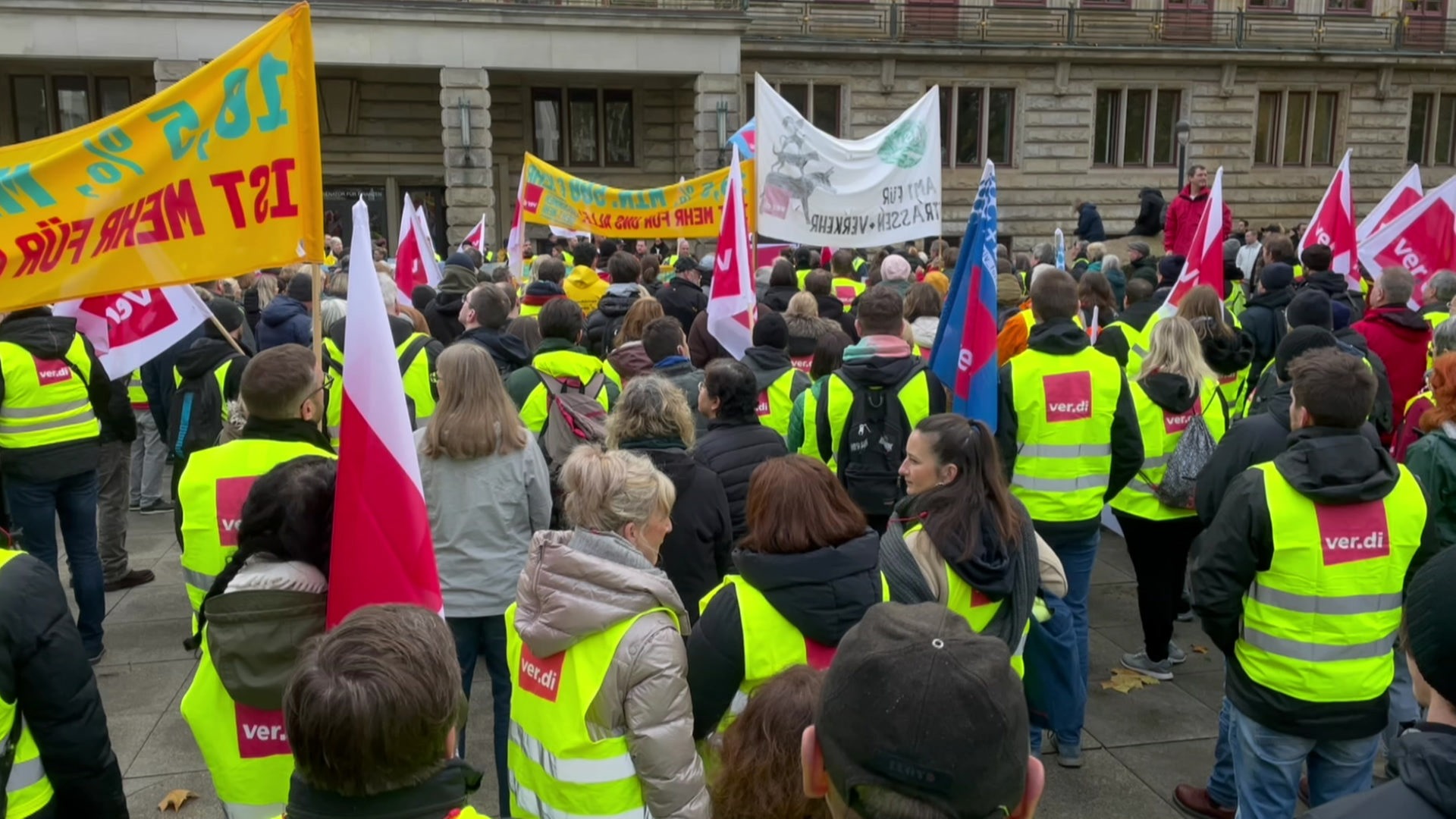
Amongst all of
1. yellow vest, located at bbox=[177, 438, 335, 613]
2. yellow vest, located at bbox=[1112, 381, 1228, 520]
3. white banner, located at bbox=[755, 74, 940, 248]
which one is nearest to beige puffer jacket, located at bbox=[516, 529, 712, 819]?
yellow vest, located at bbox=[177, 438, 335, 613]

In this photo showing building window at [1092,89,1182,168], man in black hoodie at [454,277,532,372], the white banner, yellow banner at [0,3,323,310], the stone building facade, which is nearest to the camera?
yellow banner at [0,3,323,310]

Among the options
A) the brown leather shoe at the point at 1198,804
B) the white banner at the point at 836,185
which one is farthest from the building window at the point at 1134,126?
the brown leather shoe at the point at 1198,804

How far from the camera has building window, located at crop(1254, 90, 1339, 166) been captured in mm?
29047

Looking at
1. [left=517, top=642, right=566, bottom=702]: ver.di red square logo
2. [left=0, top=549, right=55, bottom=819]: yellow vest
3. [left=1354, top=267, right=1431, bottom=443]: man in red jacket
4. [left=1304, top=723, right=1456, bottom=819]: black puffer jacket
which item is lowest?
[left=0, top=549, right=55, bottom=819]: yellow vest

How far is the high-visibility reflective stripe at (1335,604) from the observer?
3309 millimetres

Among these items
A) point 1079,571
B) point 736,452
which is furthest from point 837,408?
point 1079,571

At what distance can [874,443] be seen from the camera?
5.04 metres

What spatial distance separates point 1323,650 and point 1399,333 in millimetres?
4077

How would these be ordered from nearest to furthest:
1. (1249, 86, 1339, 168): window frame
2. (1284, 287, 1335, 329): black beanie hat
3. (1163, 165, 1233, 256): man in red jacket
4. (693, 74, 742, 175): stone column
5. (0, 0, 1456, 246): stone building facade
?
(1284, 287, 1335, 329): black beanie hat < (1163, 165, 1233, 256): man in red jacket < (0, 0, 1456, 246): stone building facade < (693, 74, 742, 175): stone column < (1249, 86, 1339, 168): window frame

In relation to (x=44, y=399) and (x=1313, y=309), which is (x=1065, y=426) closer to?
(x=1313, y=309)

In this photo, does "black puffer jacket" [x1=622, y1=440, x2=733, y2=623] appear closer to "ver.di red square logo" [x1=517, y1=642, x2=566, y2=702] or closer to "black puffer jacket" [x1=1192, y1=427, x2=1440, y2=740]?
"ver.di red square logo" [x1=517, y1=642, x2=566, y2=702]

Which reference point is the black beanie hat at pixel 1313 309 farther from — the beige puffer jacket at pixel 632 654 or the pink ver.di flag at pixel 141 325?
the pink ver.di flag at pixel 141 325

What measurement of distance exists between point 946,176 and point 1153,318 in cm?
2147

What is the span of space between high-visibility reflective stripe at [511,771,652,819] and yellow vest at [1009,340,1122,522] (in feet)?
8.66
